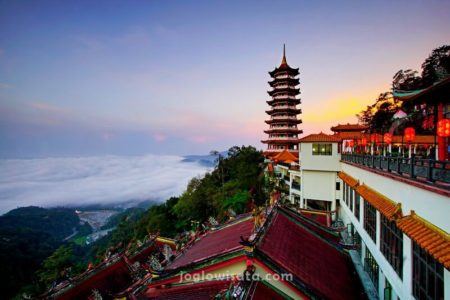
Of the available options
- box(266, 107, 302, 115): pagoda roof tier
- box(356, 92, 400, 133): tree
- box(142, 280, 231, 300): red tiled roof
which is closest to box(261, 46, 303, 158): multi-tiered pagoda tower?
box(266, 107, 302, 115): pagoda roof tier

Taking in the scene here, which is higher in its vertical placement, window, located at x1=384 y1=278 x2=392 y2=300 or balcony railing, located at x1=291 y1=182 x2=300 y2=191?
balcony railing, located at x1=291 y1=182 x2=300 y2=191

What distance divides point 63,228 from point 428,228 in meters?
157

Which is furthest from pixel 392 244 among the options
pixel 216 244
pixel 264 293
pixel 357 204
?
pixel 357 204

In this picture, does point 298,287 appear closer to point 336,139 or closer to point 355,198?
point 355,198

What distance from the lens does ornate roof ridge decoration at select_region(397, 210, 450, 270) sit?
5434 mm

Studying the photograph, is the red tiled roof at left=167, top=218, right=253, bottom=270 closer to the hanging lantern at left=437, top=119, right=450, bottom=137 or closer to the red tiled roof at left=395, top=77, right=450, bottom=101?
the hanging lantern at left=437, top=119, right=450, bottom=137

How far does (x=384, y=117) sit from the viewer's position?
5125 centimetres

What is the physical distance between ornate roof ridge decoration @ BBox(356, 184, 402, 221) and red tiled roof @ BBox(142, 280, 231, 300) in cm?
582

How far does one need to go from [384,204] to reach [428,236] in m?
4.03

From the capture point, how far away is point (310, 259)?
9148 mm

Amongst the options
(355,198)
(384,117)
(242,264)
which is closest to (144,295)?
(242,264)

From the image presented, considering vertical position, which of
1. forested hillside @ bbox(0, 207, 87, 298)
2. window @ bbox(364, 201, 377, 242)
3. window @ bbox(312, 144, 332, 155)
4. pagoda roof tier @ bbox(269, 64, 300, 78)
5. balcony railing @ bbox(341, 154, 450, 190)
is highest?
pagoda roof tier @ bbox(269, 64, 300, 78)

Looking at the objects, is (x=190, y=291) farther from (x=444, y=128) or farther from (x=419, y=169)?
(x=444, y=128)

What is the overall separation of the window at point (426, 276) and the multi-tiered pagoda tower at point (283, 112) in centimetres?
4201
